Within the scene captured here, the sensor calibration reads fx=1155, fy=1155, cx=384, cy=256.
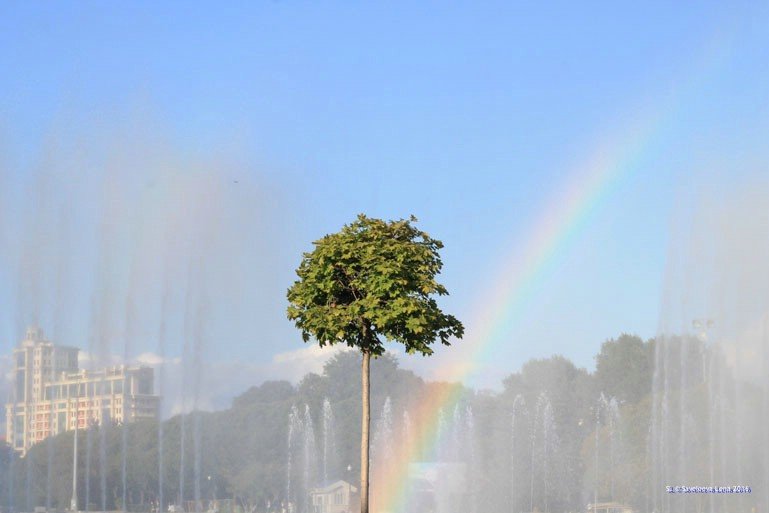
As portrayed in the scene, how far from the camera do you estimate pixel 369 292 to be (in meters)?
25.9

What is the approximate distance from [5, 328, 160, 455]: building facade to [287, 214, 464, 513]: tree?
1996 inches

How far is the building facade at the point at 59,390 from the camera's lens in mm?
81750

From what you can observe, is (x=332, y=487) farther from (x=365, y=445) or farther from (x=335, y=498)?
(x=365, y=445)

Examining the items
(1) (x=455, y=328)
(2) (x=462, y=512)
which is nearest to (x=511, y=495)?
(2) (x=462, y=512)

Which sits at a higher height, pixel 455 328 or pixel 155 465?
pixel 455 328

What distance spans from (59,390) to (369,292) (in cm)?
8527

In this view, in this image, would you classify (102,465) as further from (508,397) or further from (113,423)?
(508,397)

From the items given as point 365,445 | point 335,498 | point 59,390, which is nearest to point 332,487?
point 335,498

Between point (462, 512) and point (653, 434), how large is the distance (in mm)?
27879

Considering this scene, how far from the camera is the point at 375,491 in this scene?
114 meters

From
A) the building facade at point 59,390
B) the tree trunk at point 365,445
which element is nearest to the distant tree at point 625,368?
the building facade at point 59,390

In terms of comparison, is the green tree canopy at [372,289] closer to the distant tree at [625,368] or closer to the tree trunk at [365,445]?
the tree trunk at [365,445]

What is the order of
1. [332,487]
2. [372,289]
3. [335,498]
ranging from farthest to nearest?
[332,487], [335,498], [372,289]

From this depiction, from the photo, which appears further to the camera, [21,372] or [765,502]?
[21,372]
